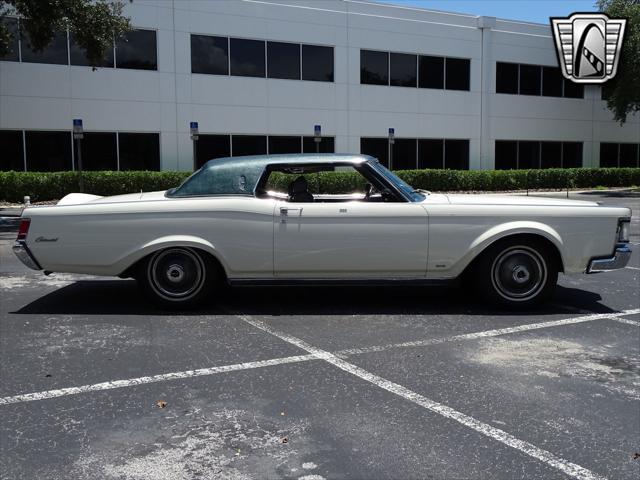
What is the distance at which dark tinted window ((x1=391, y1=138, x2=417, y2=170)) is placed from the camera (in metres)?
29.8

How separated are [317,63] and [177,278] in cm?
2273

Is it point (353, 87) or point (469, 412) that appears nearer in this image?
point (469, 412)

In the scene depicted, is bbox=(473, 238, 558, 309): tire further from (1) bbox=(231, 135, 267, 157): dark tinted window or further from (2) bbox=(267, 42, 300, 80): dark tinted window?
(2) bbox=(267, 42, 300, 80): dark tinted window

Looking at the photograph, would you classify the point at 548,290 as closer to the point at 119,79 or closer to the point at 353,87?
the point at 119,79

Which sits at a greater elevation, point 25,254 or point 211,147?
point 211,147

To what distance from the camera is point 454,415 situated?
3.88 m

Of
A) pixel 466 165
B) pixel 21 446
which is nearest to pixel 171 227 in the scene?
pixel 21 446

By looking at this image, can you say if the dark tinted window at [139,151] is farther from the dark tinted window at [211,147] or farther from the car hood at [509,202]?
the car hood at [509,202]

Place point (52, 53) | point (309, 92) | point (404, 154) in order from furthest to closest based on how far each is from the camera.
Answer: point (404, 154)
point (309, 92)
point (52, 53)

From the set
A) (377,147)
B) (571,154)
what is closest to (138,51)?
(377,147)

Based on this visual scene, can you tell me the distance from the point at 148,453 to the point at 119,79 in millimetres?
22529

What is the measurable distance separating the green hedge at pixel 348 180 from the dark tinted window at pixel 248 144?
9.26 ft

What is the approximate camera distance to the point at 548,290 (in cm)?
655

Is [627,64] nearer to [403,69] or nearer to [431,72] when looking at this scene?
[431,72]
